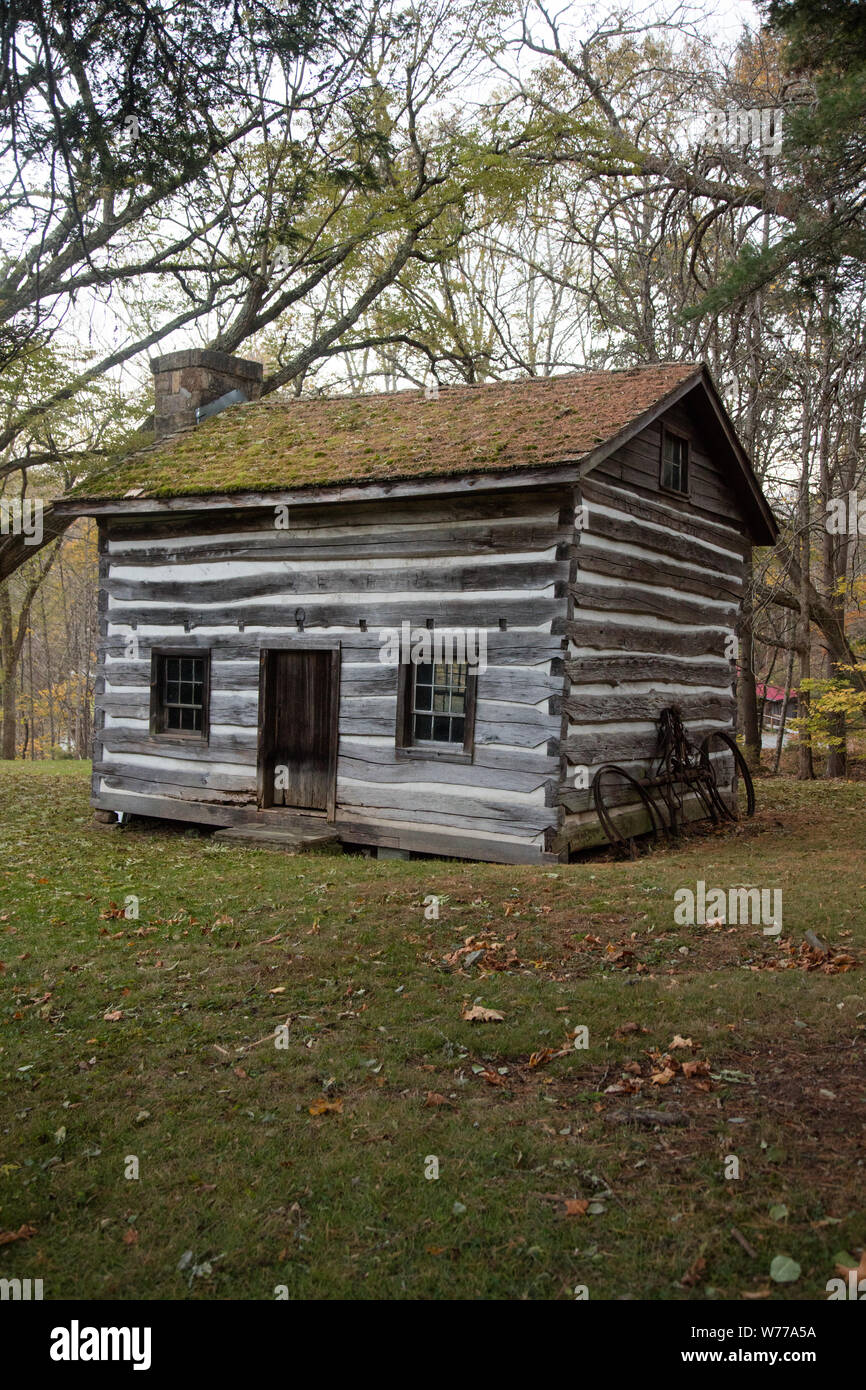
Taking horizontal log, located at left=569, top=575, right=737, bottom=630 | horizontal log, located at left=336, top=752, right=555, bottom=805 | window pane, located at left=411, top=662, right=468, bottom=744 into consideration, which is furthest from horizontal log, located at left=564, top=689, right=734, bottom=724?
window pane, located at left=411, top=662, right=468, bottom=744

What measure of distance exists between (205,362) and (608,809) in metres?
10.1

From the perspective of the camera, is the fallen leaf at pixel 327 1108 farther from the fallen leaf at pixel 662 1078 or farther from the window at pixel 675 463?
the window at pixel 675 463

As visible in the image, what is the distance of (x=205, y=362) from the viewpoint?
53.9ft

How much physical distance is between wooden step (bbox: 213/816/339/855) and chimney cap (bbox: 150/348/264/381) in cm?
807

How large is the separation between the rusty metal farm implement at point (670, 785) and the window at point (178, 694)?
5.58 metres

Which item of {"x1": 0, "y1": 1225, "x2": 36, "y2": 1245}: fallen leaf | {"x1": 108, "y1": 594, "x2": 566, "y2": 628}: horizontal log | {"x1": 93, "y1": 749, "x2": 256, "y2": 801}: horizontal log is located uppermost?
{"x1": 108, "y1": 594, "x2": 566, "y2": 628}: horizontal log

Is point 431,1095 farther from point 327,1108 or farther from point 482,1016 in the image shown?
point 482,1016

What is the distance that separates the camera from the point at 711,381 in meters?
13.1

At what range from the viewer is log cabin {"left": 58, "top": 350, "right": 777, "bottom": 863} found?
10844 mm

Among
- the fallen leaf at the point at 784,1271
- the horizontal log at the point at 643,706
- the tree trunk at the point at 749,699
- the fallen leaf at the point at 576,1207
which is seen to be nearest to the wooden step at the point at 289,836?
the horizontal log at the point at 643,706

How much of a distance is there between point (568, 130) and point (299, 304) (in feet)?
29.8

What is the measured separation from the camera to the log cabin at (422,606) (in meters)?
10.8

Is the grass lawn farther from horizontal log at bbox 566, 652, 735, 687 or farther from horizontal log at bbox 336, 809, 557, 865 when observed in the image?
horizontal log at bbox 566, 652, 735, 687
